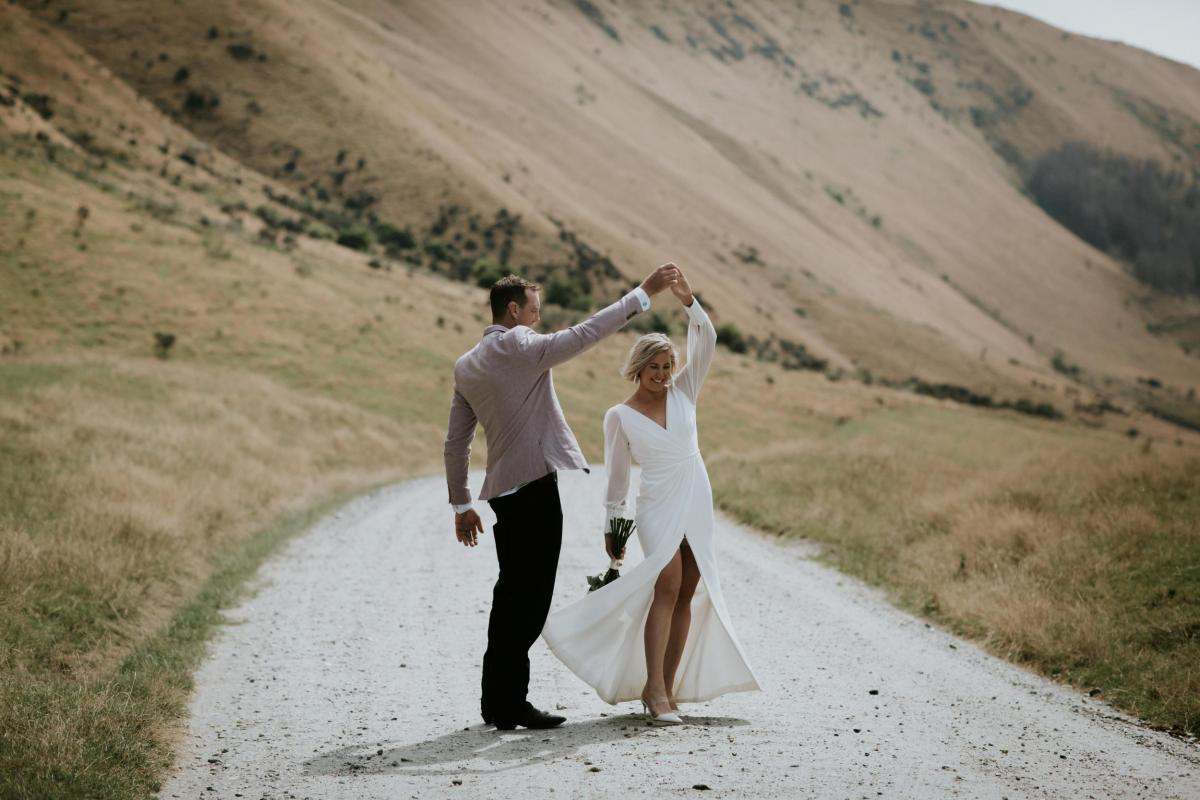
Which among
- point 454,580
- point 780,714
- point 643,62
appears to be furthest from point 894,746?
point 643,62

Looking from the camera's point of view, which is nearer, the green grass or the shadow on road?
the green grass

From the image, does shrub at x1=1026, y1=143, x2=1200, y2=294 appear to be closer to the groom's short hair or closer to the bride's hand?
the bride's hand

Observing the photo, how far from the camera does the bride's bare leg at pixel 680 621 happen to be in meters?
6.28

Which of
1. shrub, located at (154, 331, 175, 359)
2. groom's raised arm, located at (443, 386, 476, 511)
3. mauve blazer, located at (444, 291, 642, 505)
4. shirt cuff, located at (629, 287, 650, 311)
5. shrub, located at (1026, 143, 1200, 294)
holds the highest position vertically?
shrub, located at (1026, 143, 1200, 294)

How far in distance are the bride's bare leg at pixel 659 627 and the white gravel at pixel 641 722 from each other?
218mm

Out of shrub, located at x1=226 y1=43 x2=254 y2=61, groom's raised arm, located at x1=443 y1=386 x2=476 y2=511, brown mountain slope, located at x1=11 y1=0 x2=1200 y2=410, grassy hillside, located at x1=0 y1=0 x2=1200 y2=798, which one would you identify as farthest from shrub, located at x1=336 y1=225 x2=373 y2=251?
groom's raised arm, located at x1=443 y1=386 x2=476 y2=511

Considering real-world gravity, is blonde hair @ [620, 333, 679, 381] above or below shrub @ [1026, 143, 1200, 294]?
below

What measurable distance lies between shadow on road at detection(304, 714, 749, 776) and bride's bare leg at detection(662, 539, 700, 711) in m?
0.31

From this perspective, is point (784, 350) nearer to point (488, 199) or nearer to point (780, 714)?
point (488, 199)

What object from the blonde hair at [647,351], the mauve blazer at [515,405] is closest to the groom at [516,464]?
the mauve blazer at [515,405]

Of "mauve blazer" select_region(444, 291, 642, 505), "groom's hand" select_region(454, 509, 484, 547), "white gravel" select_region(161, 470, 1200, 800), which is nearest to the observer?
"white gravel" select_region(161, 470, 1200, 800)

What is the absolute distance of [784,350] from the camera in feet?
247

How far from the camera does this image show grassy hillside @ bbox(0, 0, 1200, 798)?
9.41 meters

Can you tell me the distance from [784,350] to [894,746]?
70748mm
